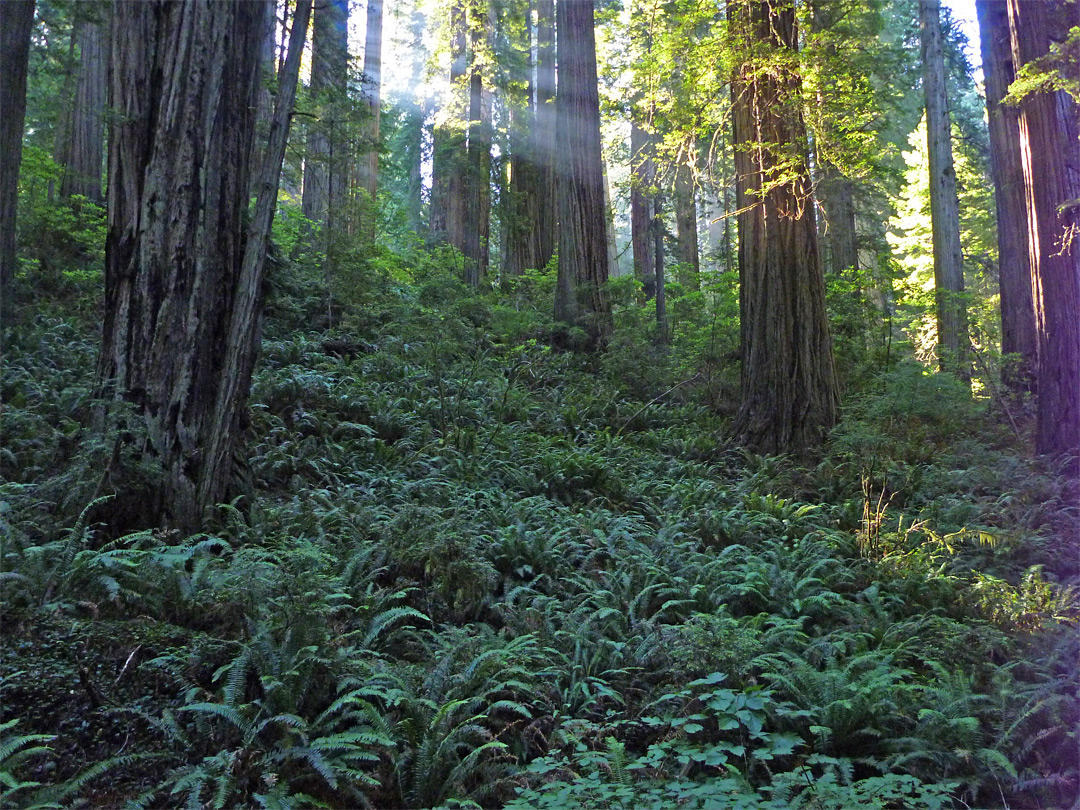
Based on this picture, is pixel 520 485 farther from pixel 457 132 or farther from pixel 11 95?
pixel 457 132

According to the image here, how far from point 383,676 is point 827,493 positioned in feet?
17.6

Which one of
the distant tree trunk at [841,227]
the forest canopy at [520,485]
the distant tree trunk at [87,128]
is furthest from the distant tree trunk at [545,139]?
the distant tree trunk at [87,128]

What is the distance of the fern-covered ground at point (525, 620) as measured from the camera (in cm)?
314

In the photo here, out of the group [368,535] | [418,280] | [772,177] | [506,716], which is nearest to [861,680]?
[506,716]

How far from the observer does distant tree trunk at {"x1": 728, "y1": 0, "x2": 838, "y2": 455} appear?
8.66 metres

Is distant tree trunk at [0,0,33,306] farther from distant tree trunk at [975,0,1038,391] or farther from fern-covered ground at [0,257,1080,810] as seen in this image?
distant tree trunk at [975,0,1038,391]

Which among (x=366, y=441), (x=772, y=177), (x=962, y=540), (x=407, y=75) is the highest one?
(x=407, y=75)

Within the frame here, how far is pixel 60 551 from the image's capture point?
423 cm

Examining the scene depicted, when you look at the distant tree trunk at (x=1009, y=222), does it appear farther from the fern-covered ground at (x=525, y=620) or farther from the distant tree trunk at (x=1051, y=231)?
the fern-covered ground at (x=525, y=620)

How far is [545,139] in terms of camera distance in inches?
720

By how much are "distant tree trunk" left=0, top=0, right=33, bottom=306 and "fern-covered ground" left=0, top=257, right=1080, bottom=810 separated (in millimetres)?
1476

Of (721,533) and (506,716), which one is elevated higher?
(721,533)

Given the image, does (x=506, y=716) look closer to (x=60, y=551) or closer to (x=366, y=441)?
(x=60, y=551)

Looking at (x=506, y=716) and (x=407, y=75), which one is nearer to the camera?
(x=506, y=716)
